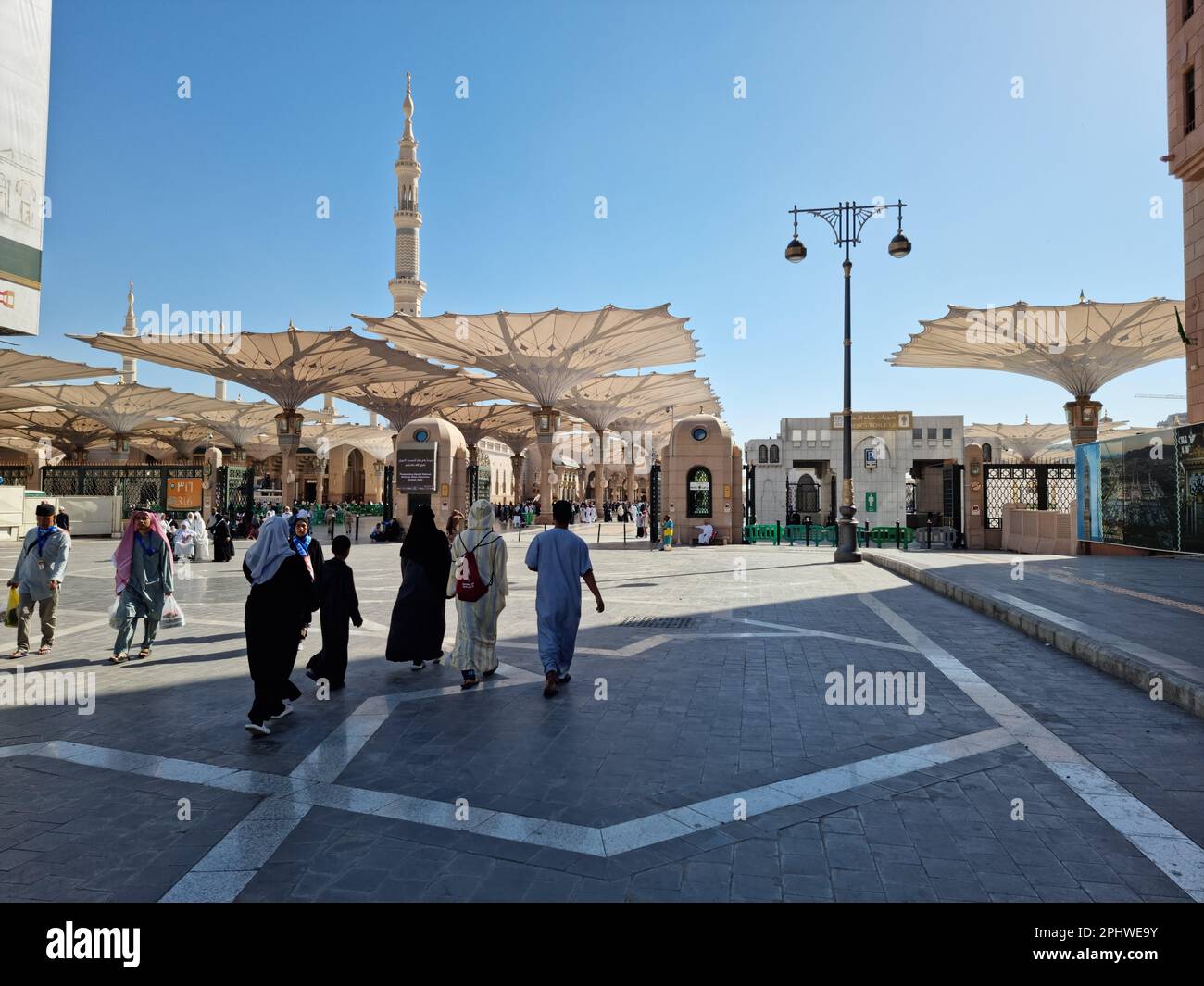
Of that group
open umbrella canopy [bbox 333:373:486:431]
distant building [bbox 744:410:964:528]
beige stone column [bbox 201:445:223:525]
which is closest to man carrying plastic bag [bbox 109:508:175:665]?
beige stone column [bbox 201:445:223:525]

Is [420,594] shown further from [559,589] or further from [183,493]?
[183,493]

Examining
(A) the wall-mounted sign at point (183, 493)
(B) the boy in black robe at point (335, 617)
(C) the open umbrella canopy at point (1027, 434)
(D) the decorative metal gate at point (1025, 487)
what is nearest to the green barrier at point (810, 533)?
(D) the decorative metal gate at point (1025, 487)

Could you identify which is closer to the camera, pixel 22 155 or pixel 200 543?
pixel 22 155

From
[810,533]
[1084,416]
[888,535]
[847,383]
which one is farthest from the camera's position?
[1084,416]

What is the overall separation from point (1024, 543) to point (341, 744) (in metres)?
21.8

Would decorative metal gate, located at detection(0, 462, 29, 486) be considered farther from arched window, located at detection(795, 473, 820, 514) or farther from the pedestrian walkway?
the pedestrian walkway

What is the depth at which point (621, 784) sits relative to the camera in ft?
12.6

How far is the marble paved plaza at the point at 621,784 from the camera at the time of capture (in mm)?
2857

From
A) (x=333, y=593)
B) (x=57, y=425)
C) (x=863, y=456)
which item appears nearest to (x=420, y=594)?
(x=333, y=593)

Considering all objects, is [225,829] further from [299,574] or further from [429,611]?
[429,611]

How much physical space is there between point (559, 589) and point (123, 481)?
35.0 metres

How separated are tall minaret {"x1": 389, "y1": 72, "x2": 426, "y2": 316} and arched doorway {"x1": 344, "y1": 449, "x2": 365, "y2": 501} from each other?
1906cm

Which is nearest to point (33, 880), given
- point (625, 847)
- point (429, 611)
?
point (625, 847)

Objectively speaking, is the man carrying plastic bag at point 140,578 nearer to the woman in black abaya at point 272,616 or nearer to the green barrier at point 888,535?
the woman in black abaya at point 272,616
